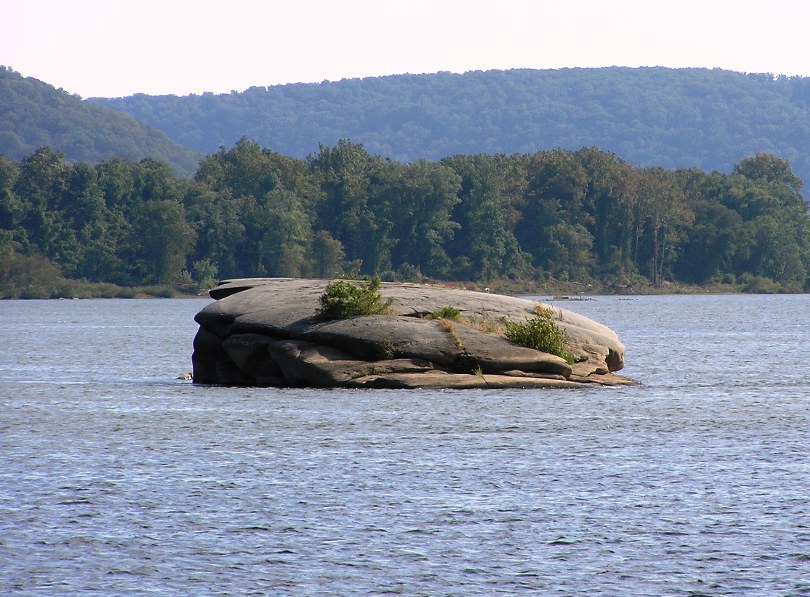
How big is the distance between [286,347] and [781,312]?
9302cm

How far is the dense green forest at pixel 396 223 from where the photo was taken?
16200 centimetres

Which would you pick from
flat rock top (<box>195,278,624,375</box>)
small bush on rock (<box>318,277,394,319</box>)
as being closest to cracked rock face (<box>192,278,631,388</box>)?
flat rock top (<box>195,278,624,375</box>)

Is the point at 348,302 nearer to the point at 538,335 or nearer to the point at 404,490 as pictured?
the point at 538,335

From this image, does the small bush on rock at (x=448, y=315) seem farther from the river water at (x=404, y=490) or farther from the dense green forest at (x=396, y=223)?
the dense green forest at (x=396, y=223)

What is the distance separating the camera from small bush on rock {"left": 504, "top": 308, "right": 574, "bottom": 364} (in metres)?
42.4

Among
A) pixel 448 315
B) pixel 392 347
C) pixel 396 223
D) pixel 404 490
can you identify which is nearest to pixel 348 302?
pixel 392 347

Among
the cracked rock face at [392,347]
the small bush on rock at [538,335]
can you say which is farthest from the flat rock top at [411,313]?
the small bush on rock at [538,335]

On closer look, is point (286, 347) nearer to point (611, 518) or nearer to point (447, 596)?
point (611, 518)

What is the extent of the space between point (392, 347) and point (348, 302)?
7.80 feet

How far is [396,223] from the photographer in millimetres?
174250

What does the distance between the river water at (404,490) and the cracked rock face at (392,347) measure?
921mm

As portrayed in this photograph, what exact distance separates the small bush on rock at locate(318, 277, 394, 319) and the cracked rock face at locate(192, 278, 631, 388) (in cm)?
37

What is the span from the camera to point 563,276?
584 ft

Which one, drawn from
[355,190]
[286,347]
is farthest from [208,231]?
[286,347]
